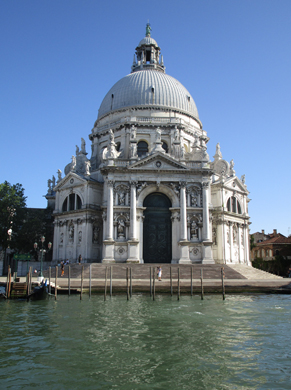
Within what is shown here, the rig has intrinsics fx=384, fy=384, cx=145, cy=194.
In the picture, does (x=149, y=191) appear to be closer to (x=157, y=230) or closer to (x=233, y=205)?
(x=157, y=230)

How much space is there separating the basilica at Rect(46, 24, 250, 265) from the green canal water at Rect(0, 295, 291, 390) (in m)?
13.7

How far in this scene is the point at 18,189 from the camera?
39812mm

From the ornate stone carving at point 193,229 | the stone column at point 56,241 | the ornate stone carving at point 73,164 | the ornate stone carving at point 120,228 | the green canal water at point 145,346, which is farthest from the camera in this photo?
the ornate stone carving at point 73,164

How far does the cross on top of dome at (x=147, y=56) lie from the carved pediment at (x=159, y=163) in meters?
18.3

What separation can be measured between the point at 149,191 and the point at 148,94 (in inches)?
497

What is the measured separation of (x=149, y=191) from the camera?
32.8 meters

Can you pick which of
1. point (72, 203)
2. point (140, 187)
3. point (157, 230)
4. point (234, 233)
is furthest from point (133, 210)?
point (234, 233)

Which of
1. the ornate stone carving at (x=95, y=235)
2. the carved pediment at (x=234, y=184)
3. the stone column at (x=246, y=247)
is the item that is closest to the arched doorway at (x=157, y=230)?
the ornate stone carving at (x=95, y=235)

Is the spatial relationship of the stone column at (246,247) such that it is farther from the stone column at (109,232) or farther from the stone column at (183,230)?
the stone column at (109,232)

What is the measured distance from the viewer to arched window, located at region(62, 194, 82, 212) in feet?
120

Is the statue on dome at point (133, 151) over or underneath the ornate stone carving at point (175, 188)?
over

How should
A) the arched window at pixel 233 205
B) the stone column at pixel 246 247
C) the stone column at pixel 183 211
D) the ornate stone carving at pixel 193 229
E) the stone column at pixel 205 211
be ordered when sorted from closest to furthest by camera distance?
the stone column at pixel 183 211, the stone column at pixel 205 211, the ornate stone carving at pixel 193 229, the arched window at pixel 233 205, the stone column at pixel 246 247

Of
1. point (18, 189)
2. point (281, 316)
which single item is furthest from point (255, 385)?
point (18, 189)

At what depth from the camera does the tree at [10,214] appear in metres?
37.2
